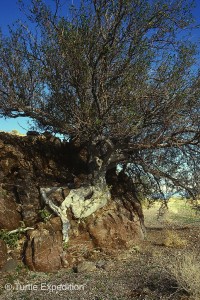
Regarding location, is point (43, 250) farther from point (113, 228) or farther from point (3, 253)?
point (113, 228)

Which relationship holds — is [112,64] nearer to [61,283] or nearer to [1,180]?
[1,180]

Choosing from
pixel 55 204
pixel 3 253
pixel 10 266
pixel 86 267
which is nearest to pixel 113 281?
pixel 86 267

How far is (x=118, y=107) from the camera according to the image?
11930mm

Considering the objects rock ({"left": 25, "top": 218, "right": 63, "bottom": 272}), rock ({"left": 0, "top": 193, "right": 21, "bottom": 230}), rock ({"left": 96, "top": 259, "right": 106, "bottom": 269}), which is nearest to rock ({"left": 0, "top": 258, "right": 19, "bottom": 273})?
rock ({"left": 25, "top": 218, "right": 63, "bottom": 272})

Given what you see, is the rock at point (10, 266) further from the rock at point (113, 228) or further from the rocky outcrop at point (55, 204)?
the rock at point (113, 228)

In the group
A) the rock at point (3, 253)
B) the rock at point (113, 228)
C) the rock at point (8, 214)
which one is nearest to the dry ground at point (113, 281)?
the rock at point (3, 253)

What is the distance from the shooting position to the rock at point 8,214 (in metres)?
11.1

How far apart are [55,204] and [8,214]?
1775 millimetres

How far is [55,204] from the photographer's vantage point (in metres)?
12.4

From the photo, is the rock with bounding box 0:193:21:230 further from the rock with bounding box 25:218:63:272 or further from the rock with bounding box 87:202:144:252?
the rock with bounding box 87:202:144:252

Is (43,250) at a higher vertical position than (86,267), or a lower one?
higher

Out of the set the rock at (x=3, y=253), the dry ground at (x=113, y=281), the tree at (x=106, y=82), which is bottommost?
the dry ground at (x=113, y=281)

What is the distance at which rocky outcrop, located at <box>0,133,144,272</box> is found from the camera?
36.1 ft

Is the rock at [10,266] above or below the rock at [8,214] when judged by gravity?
below
